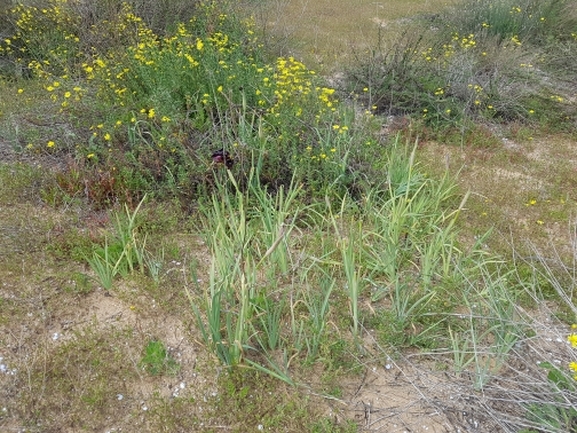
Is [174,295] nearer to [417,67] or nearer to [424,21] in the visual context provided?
[417,67]

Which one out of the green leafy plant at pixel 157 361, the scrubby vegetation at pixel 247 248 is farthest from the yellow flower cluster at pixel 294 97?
the green leafy plant at pixel 157 361

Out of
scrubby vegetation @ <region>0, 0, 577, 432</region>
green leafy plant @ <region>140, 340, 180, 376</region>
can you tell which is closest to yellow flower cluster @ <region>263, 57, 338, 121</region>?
scrubby vegetation @ <region>0, 0, 577, 432</region>

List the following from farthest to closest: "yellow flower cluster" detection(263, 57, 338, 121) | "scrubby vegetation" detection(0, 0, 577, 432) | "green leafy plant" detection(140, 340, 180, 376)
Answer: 1. "yellow flower cluster" detection(263, 57, 338, 121)
2. "green leafy plant" detection(140, 340, 180, 376)
3. "scrubby vegetation" detection(0, 0, 577, 432)

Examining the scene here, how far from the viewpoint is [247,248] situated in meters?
2.71

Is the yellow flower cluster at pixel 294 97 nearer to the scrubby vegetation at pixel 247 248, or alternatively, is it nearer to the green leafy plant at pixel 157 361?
the scrubby vegetation at pixel 247 248

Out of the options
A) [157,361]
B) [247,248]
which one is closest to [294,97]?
[247,248]

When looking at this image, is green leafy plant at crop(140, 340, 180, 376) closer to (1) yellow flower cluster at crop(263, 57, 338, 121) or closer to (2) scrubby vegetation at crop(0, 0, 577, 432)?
(2) scrubby vegetation at crop(0, 0, 577, 432)

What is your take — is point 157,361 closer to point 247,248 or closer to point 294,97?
point 247,248

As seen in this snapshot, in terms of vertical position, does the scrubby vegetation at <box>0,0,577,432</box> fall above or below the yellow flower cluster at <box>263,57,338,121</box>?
below

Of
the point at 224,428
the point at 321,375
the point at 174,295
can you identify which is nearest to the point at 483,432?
the point at 321,375

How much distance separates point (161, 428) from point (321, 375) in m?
0.77

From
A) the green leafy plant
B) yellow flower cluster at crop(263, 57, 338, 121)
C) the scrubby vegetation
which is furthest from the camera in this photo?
yellow flower cluster at crop(263, 57, 338, 121)

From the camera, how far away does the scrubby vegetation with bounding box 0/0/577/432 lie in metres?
2.25

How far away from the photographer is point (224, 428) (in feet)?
7.07
